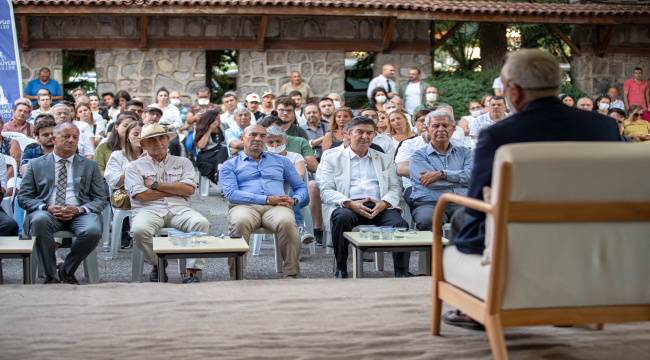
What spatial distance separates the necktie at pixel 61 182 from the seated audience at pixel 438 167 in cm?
253

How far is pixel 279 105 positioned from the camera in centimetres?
960

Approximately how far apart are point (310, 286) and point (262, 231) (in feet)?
6.48

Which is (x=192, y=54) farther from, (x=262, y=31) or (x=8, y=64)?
(x=8, y=64)

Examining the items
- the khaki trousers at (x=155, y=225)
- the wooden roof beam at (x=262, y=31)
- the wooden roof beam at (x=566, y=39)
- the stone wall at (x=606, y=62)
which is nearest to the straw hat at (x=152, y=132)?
the khaki trousers at (x=155, y=225)

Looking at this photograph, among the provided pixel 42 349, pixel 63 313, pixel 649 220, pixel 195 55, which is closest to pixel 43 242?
pixel 63 313

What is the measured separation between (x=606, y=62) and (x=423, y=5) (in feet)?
13.9

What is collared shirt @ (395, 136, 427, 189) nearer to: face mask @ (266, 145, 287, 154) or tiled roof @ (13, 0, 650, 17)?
face mask @ (266, 145, 287, 154)

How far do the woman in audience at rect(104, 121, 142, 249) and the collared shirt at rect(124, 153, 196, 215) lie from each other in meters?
0.52

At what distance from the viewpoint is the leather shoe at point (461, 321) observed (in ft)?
13.8

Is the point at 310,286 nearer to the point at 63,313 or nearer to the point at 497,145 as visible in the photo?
the point at 63,313

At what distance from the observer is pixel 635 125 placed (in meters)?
13.1

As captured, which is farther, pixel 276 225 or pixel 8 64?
pixel 8 64

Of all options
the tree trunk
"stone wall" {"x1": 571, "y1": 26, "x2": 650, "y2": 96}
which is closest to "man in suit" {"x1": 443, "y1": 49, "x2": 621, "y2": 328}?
"stone wall" {"x1": 571, "y1": 26, "x2": 650, "y2": 96}

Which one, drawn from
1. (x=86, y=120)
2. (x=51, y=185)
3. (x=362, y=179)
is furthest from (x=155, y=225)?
(x=86, y=120)
